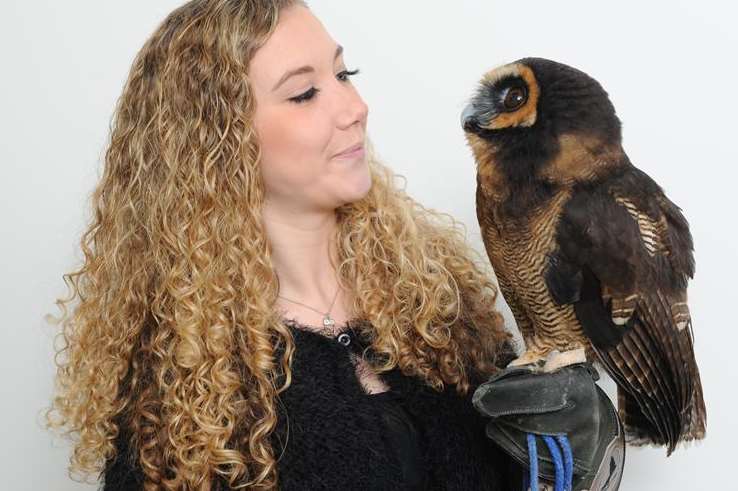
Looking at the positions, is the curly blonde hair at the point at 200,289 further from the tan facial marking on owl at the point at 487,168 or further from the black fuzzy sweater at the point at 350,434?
the tan facial marking on owl at the point at 487,168

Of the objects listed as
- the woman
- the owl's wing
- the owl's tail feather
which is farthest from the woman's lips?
the owl's tail feather

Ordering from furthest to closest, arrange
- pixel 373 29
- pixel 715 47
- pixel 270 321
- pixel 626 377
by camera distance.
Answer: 1. pixel 373 29
2. pixel 715 47
3. pixel 270 321
4. pixel 626 377

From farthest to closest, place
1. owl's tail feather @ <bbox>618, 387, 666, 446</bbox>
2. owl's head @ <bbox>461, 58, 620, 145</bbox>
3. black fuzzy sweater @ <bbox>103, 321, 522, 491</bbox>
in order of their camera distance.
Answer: owl's tail feather @ <bbox>618, 387, 666, 446</bbox> → black fuzzy sweater @ <bbox>103, 321, 522, 491</bbox> → owl's head @ <bbox>461, 58, 620, 145</bbox>

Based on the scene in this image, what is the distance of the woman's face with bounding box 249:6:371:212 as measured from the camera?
1525mm

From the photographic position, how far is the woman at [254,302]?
152 centimetres

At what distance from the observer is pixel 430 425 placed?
1.60 m

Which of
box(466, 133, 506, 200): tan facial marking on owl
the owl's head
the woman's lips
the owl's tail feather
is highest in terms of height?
the owl's head

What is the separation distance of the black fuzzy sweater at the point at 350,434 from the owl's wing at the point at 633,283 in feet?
1.00

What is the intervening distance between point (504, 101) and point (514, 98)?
0.02m

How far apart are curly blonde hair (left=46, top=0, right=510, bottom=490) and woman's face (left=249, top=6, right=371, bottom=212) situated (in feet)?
0.08

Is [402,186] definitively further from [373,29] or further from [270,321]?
[270,321]

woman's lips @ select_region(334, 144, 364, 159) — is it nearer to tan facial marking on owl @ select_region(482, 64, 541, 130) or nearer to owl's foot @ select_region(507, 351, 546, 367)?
tan facial marking on owl @ select_region(482, 64, 541, 130)

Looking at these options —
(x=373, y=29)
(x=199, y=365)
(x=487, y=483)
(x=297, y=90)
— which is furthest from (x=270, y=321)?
(x=373, y=29)

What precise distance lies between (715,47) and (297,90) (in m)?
1.04
